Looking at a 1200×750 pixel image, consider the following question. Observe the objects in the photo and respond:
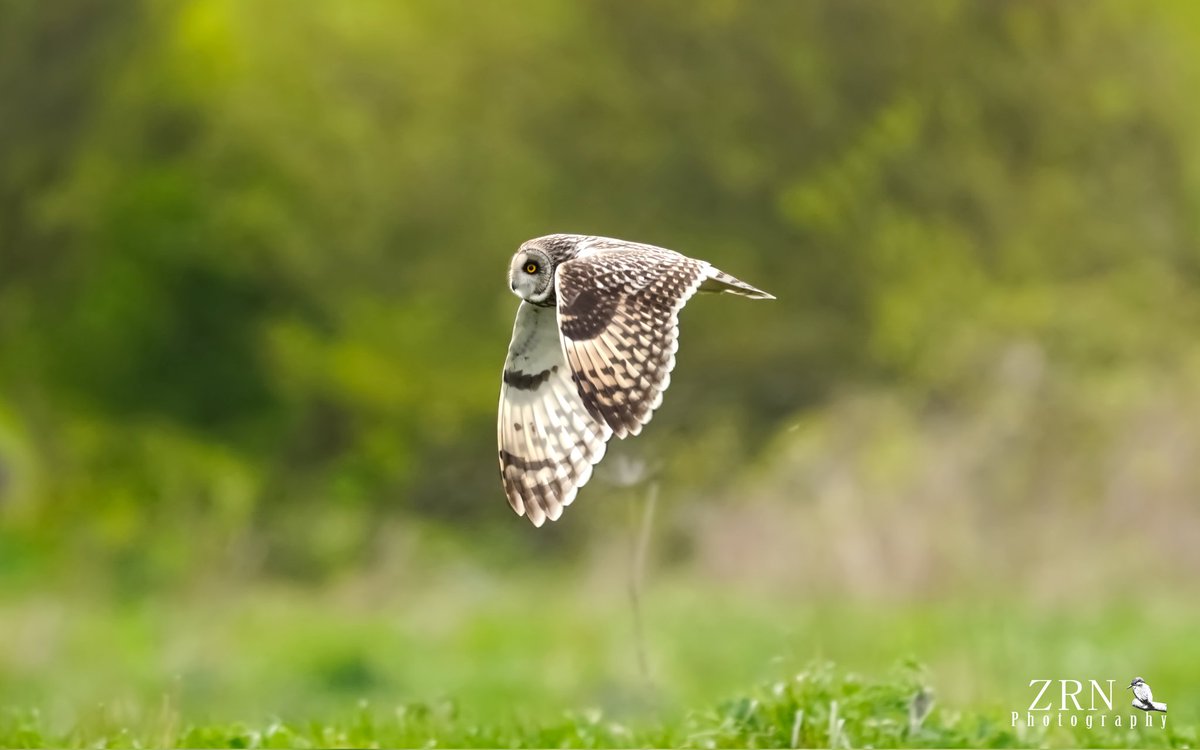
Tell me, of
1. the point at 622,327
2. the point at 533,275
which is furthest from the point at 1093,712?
the point at 533,275

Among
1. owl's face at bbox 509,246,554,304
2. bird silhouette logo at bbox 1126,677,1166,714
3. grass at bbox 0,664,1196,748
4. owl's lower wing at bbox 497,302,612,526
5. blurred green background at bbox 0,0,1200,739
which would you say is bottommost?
grass at bbox 0,664,1196,748

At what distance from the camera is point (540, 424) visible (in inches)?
257

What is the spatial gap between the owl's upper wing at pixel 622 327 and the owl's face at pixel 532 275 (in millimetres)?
163

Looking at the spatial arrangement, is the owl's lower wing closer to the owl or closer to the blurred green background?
the owl

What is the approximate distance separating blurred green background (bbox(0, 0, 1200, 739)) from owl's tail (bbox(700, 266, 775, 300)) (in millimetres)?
10863

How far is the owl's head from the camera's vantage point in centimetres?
626

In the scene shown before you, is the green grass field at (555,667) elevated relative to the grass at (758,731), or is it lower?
elevated

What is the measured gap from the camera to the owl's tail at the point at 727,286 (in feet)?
20.4

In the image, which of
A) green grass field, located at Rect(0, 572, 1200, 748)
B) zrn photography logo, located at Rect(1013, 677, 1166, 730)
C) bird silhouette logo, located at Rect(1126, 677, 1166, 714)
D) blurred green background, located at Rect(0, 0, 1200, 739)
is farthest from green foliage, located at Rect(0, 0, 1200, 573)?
bird silhouette logo, located at Rect(1126, 677, 1166, 714)

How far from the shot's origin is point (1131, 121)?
22.7 metres

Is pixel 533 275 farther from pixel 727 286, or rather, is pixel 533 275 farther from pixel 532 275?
pixel 727 286

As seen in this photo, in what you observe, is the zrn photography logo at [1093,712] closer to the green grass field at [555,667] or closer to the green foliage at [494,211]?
the green grass field at [555,667]

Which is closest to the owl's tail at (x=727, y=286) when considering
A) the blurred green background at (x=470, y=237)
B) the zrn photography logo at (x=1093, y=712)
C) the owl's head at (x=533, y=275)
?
the owl's head at (x=533, y=275)

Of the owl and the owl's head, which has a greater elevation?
the owl's head
